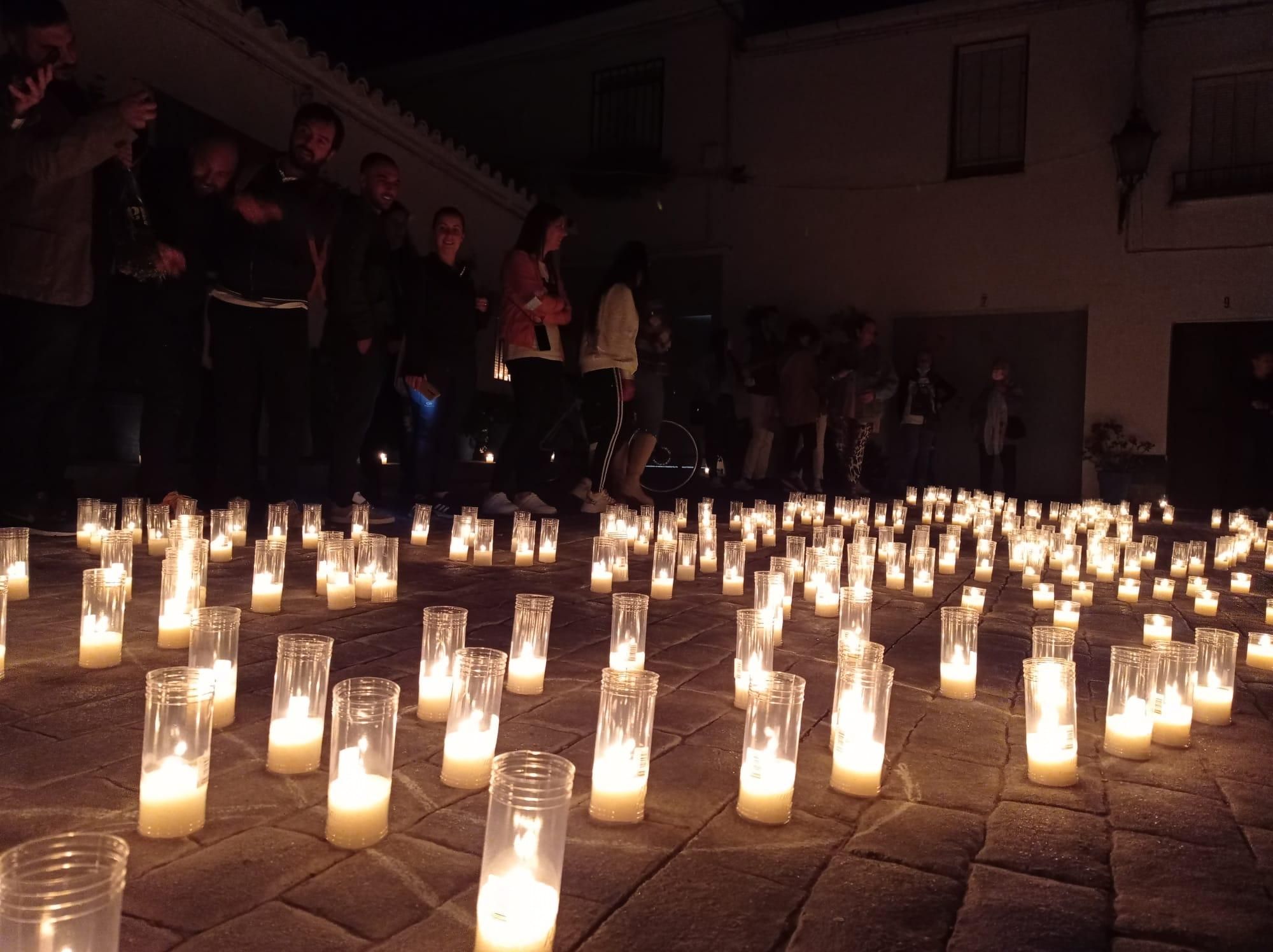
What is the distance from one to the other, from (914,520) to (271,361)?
613cm

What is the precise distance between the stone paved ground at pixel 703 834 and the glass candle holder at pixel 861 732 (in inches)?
2.2

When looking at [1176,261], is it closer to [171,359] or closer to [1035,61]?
[1035,61]

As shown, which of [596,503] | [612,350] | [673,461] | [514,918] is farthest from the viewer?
[673,461]

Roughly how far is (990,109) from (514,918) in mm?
14440

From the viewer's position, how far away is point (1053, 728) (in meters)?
2.29

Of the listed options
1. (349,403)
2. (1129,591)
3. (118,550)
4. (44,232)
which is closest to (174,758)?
(118,550)

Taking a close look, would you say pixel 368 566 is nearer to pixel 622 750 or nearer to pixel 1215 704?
pixel 622 750

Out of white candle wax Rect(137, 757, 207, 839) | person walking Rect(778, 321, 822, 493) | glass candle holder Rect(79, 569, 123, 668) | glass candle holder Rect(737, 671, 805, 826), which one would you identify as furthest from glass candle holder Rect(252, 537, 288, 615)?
person walking Rect(778, 321, 822, 493)

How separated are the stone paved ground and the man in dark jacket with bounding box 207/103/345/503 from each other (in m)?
2.35

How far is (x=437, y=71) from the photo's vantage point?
1747 cm

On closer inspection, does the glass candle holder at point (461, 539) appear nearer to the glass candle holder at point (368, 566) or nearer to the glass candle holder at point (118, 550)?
the glass candle holder at point (368, 566)

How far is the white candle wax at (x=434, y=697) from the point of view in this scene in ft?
8.25

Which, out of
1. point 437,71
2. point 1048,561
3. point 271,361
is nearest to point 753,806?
point 271,361

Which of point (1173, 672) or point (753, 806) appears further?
point (1173, 672)
